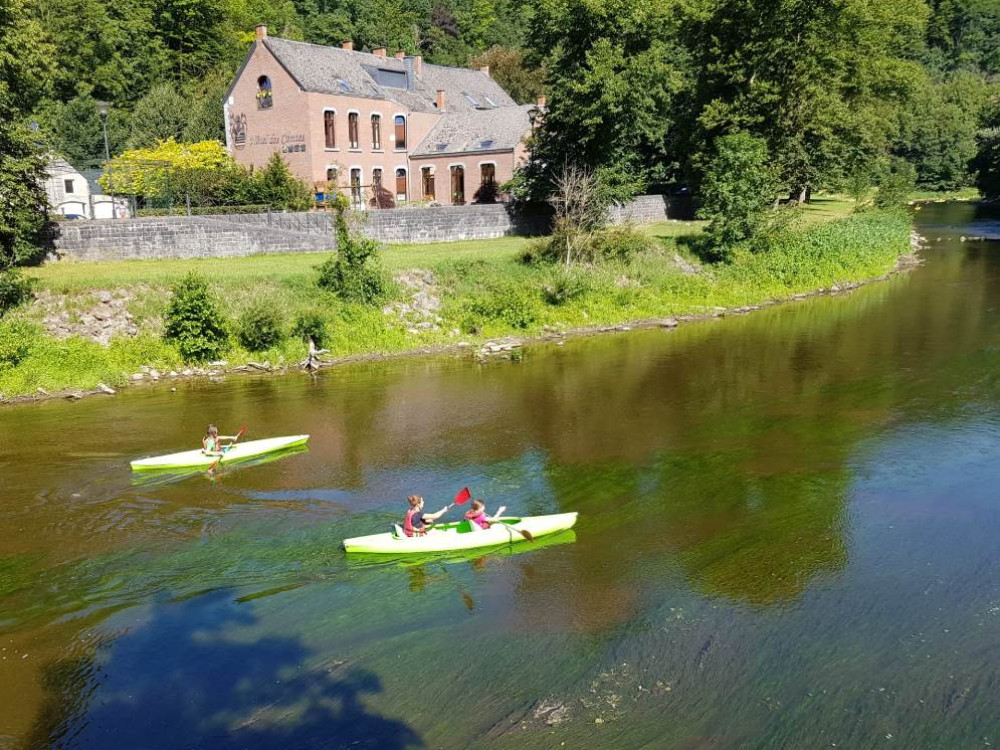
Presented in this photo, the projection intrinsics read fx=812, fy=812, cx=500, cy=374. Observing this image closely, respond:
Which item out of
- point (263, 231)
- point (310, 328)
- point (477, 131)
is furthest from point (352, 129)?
point (310, 328)

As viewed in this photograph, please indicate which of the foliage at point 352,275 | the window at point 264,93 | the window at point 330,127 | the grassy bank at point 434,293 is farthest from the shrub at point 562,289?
the window at point 264,93

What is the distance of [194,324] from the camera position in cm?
2541

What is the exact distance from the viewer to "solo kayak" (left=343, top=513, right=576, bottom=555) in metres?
14.0

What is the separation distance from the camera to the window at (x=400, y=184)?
170 feet

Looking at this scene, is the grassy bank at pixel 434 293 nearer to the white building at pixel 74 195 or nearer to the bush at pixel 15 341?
the bush at pixel 15 341

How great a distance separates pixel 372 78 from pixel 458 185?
345 inches

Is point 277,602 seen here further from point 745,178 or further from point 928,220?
point 928,220

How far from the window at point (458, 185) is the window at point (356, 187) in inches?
226

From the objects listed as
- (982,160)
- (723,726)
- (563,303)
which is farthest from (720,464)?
(982,160)

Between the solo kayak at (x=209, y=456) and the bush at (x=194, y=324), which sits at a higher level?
the bush at (x=194, y=324)

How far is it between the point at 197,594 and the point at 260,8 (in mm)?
80642

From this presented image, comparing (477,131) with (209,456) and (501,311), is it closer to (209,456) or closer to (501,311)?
(501,311)

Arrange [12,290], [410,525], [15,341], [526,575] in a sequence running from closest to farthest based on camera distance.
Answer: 1. [526,575]
2. [410,525]
3. [15,341]
4. [12,290]

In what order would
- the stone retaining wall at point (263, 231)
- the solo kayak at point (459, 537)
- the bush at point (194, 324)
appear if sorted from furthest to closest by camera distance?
the stone retaining wall at point (263, 231)
the bush at point (194, 324)
the solo kayak at point (459, 537)
